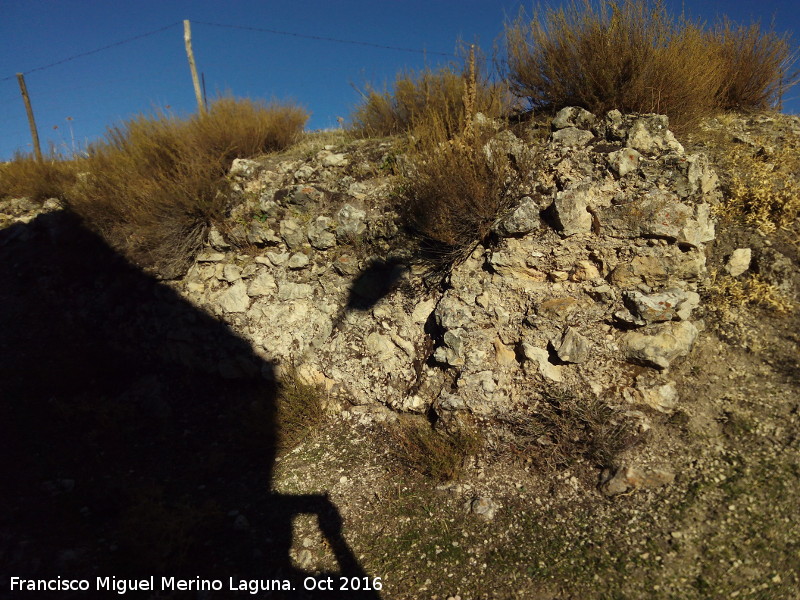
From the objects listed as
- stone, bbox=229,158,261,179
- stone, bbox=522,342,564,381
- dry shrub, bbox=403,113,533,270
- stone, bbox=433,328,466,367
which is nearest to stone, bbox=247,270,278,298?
stone, bbox=229,158,261,179

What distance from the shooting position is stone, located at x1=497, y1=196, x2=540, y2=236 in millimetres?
3652

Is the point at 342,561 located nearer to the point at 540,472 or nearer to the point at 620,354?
the point at 540,472

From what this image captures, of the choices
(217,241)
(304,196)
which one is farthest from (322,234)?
(217,241)

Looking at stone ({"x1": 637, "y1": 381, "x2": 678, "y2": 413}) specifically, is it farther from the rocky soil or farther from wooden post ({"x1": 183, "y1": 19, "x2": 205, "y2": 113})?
wooden post ({"x1": 183, "y1": 19, "x2": 205, "y2": 113})

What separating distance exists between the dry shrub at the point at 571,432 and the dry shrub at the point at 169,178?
3.98 metres

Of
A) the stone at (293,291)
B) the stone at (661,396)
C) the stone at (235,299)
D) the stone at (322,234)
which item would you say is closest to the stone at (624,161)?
the stone at (661,396)

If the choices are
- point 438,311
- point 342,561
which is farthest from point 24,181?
point 342,561

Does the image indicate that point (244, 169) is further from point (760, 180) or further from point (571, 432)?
point (760, 180)

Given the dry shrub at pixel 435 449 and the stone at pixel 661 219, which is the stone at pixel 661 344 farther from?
the dry shrub at pixel 435 449

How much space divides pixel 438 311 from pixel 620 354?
142 centimetres

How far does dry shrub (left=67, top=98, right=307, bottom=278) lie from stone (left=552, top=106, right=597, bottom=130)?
12.2 feet

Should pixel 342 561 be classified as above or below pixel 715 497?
below

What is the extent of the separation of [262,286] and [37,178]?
5.82m

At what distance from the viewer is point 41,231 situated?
21.4ft
